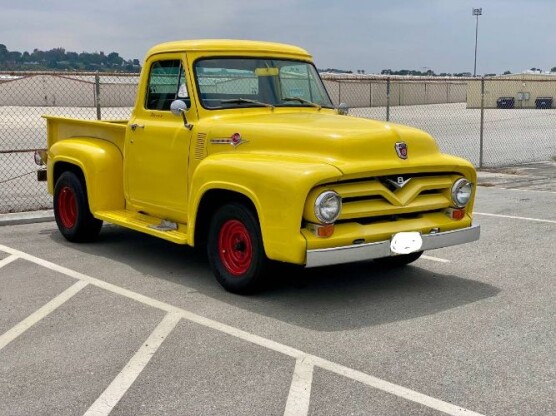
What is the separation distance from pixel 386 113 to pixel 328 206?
8339 mm

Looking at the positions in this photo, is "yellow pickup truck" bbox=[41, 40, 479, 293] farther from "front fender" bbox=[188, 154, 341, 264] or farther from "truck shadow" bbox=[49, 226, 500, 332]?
"truck shadow" bbox=[49, 226, 500, 332]

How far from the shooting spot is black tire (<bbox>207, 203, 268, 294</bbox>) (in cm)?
549

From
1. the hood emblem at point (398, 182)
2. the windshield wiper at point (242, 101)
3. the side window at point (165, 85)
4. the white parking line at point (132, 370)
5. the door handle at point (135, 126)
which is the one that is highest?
the side window at point (165, 85)

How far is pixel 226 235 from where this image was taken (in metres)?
5.88

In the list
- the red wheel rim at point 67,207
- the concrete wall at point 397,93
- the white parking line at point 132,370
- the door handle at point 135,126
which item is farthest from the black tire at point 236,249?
the concrete wall at point 397,93

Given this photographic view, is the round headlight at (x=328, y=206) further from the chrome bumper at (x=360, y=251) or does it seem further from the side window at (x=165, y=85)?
the side window at (x=165, y=85)

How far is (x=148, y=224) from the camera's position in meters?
6.72

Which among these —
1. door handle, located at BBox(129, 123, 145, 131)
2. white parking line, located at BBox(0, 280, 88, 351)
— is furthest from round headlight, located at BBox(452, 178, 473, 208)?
white parking line, located at BBox(0, 280, 88, 351)

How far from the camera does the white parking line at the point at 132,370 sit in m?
3.79

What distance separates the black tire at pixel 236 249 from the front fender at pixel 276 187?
18 cm

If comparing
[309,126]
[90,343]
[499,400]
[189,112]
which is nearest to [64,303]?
[90,343]

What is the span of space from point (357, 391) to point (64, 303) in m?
2.73

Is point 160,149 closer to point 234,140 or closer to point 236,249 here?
point 234,140

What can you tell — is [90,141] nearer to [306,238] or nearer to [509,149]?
[306,238]
